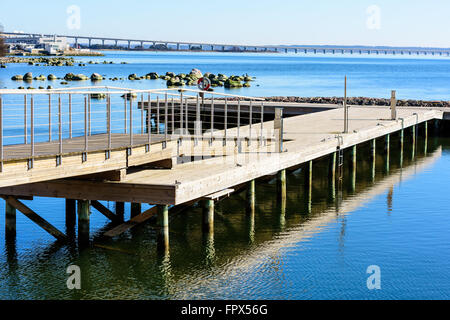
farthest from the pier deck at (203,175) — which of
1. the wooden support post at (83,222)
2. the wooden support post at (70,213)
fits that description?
the wooden support post at (70,213)

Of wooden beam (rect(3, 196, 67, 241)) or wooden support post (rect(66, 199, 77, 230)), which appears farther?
wooden support post (rect(66, 199, 77, 230))

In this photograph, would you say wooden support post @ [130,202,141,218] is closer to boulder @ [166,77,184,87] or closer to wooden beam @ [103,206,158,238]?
wooden beam @ [103,206,158,238]

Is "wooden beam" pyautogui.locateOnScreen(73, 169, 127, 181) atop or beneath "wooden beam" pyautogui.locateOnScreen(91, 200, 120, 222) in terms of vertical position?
atop

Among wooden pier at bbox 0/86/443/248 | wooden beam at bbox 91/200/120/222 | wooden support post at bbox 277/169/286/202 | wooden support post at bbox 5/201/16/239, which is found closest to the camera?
wooden pier at bbox 0/86/443/248

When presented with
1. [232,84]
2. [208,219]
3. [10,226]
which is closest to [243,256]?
[208,219]

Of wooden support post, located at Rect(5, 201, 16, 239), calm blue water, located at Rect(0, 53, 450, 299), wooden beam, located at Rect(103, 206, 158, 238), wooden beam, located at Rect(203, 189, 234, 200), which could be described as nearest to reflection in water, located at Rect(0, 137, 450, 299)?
calm blue water, located at Rect(0, 53, 450, 299)

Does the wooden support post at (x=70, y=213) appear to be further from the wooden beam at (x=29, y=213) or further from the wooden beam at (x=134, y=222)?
the wooden beam at (x=134, y=222)

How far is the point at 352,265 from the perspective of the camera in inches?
610

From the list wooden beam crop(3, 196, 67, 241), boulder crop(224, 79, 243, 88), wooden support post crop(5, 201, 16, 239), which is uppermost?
boulder crop(224, 79, 243, 88)

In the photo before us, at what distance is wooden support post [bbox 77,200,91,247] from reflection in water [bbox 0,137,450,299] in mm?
227

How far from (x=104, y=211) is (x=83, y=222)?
1.84m

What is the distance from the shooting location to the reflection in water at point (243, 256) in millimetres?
13766

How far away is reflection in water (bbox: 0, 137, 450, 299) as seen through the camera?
45.2 feet
